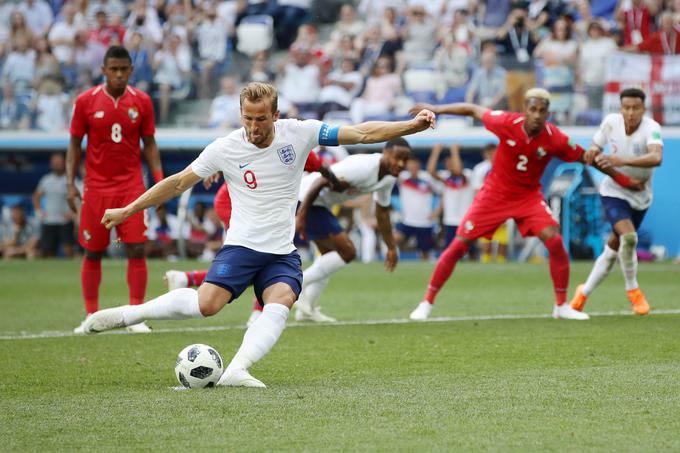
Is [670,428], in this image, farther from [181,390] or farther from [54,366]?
[54,366]

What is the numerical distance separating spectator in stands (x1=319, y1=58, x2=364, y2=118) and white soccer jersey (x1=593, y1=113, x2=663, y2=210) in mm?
11807

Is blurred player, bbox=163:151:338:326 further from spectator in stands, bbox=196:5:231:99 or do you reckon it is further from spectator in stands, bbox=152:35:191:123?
spectator in stands, bbox=196:5:231:99

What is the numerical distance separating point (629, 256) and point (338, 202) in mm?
3000

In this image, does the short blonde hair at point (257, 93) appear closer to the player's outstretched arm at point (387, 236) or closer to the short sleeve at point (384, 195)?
the player's outstretched arm at point (387, 236)

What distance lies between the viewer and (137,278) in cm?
1093

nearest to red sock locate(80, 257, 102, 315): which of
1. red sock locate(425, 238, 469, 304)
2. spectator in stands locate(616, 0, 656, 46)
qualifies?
red sock locate(425, 238, 469, 304)

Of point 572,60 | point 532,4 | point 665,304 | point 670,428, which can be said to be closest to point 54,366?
point 670,428

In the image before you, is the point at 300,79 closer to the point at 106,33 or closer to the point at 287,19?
the point at 287,19

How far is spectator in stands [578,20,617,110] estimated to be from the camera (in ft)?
69.4

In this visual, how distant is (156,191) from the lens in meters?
7.53

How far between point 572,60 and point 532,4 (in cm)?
257

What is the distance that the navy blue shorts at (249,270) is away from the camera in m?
7.55

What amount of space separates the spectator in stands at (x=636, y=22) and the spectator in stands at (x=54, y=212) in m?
11.2

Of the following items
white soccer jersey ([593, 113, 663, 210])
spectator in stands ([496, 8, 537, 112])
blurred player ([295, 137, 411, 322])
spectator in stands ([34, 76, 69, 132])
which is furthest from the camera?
spectator in stands ([34, 76, 69, 132])
